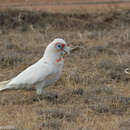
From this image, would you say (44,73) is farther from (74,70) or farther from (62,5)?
(62,5)

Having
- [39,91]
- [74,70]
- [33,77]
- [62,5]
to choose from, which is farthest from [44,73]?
[62,5]

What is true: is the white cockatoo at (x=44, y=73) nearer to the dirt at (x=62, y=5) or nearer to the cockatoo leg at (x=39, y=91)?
the cockatoo leg at (x=39, y=91)

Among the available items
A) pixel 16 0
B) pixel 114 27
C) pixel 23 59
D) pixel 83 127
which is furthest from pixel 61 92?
pixel 16 0

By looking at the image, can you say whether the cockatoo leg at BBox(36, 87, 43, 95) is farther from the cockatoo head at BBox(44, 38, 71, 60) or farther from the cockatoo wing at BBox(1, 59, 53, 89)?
the cockatoo head at BBox(44, 38, 71, 60)

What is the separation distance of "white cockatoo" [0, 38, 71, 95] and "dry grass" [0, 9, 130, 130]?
0.75 feet

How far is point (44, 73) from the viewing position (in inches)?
210

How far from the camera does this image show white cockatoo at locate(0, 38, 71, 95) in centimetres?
535

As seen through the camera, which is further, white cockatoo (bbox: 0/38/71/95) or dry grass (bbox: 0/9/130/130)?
white cockatoo (bbox: 0/38/71/95)

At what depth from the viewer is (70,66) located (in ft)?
26.0

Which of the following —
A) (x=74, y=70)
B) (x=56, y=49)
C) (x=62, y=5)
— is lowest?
(x=74, y=70)

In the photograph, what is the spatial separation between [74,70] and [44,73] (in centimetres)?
212

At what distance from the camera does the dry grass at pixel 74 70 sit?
470 cm

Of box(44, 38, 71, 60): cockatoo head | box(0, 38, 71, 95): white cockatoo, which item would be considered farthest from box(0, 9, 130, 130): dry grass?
box(44, 38, 71, 60): cockatoo head

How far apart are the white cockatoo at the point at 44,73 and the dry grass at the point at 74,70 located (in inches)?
9.0
